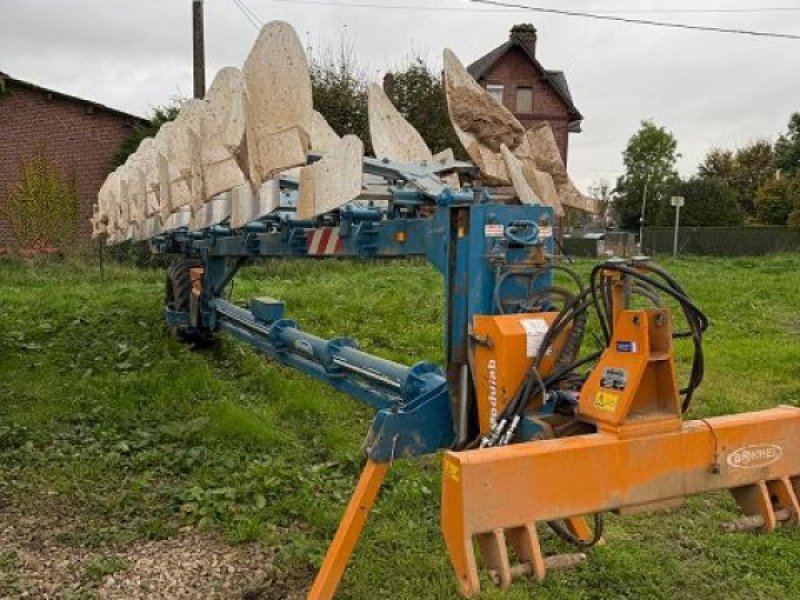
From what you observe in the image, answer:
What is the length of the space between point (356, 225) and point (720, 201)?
1673 inches

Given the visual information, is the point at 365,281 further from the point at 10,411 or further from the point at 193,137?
the point at 193,137

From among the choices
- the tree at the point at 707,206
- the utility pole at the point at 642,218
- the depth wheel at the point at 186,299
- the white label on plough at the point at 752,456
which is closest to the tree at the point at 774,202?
the tree at the point at 707,206

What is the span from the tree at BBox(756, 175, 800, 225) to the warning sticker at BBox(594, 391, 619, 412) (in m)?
42.3

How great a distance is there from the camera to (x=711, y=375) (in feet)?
28.2

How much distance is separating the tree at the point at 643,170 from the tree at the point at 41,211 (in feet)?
120

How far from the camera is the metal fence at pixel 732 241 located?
3284cm

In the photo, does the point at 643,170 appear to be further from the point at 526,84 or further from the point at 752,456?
the point at 752,456

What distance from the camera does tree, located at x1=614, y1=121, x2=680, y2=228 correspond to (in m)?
49.2

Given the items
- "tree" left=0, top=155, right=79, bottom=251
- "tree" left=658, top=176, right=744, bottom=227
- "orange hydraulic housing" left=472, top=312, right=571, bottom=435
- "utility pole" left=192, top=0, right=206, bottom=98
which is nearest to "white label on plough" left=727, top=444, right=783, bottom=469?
"orange hydraulic housing" left=472, top=312, right=571, bottom=435

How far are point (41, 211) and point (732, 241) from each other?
27132mm

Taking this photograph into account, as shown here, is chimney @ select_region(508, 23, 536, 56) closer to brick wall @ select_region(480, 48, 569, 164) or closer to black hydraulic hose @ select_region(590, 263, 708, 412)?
brick wall @ select_region(480, 48, 569, 164)

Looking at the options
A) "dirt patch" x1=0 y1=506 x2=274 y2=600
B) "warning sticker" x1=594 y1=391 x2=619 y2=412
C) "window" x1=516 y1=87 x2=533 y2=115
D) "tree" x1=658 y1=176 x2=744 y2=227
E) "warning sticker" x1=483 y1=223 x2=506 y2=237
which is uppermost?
"window" x1=516 y1=87 x2=533 y2=115

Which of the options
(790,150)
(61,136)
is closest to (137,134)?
(61,136)

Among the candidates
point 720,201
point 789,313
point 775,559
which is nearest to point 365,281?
point 789,313
